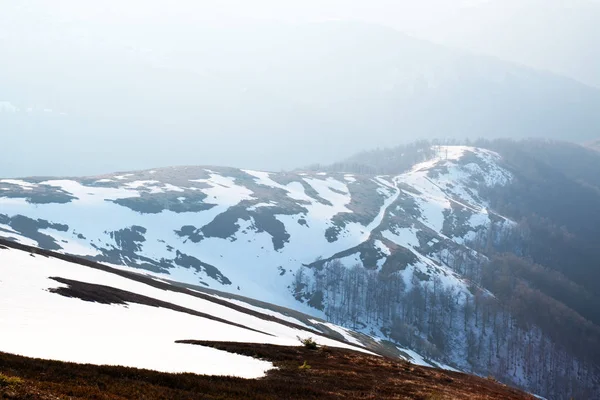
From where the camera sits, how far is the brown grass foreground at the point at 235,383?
1872 cm

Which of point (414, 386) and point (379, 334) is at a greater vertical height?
point (414, 386)

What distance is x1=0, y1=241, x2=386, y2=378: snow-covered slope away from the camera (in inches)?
1091

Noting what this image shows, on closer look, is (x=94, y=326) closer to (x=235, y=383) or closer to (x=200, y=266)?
(x=235, y=383)

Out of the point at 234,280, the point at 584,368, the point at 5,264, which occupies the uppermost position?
the point at 5,264

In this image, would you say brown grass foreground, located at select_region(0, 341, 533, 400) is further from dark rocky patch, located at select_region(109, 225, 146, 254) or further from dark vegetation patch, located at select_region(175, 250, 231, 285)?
dark rocky patch, located at select_region(109, 225, 146, 254)

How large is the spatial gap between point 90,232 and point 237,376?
557 ft

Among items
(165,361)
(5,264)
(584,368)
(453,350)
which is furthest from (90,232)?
(584,368)

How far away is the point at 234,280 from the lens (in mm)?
186375

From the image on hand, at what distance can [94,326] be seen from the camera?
3519 cm

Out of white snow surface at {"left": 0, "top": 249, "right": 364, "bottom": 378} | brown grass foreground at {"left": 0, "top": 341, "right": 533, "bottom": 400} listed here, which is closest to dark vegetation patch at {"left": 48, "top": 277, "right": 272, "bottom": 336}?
white snow surface at {"left": 0, "top": 249, "right": 364, "bottom": 378}

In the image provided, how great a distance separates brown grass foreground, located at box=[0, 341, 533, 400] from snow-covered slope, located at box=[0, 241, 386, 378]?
2689 millimetres

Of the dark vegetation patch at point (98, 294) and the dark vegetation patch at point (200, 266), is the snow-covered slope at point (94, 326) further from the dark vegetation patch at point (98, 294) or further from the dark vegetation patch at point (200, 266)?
the dark vegetation patch at point (200, 266)

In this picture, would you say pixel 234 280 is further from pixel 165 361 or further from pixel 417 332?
pixel 165 361

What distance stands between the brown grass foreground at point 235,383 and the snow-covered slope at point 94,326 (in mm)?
2689
